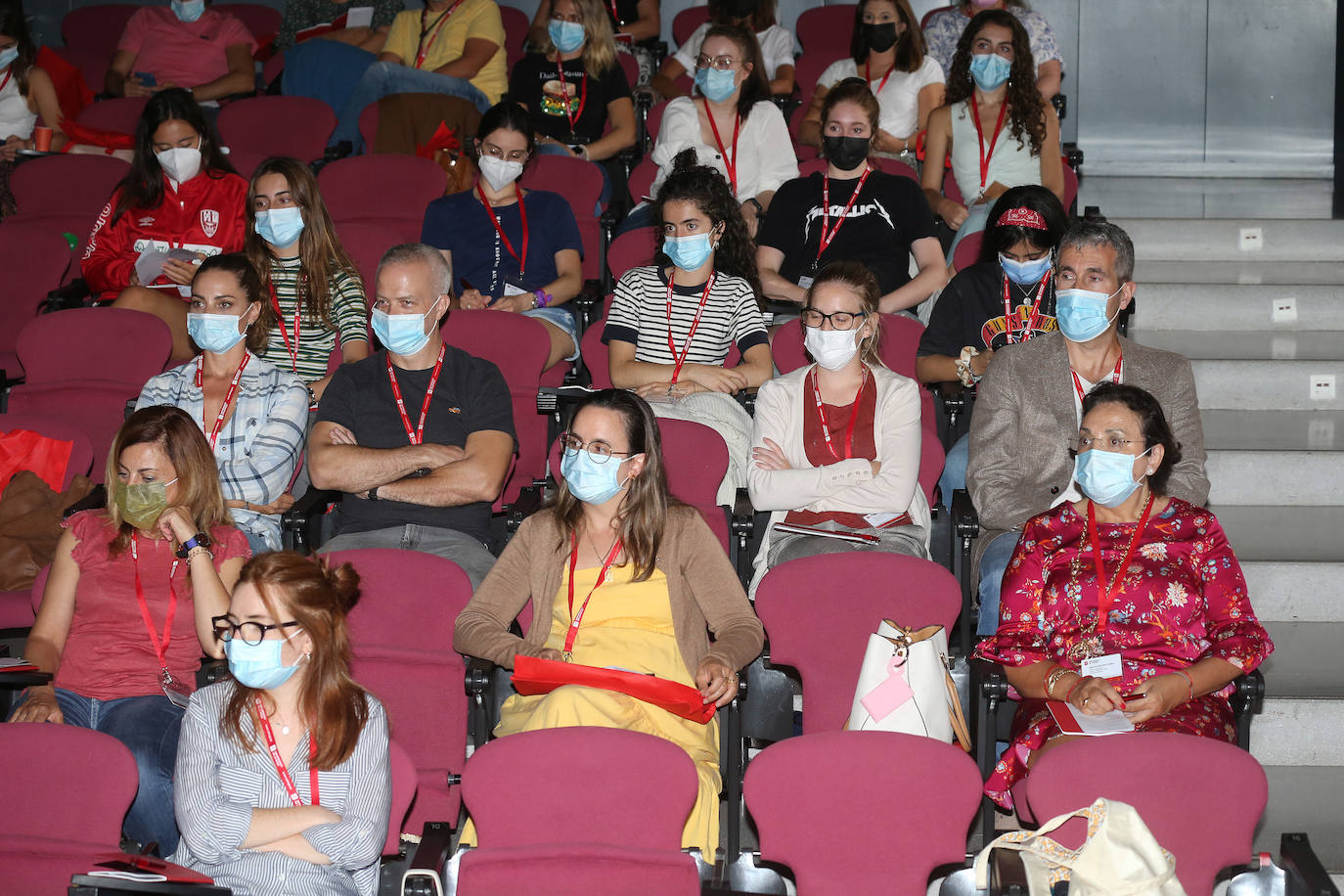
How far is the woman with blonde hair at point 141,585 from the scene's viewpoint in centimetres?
343

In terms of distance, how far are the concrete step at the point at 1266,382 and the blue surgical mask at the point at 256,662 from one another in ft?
12.0

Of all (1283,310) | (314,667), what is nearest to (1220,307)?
(1283,310)

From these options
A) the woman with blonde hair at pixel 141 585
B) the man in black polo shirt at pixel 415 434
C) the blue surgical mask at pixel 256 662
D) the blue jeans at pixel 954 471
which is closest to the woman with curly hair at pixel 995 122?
the blue jeans at pixel 954 471

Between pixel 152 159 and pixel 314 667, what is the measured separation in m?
3.17

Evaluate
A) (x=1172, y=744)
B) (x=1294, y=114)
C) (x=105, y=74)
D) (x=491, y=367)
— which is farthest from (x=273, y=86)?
(x=1172, y=744)

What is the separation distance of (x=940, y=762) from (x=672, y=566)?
3.22 ft

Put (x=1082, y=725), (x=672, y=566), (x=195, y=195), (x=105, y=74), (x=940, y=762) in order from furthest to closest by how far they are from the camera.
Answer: (x=105, y=74), (x=195, y=195), (x=672, y=566), (x=1082, y=725), (x=940, y=762)

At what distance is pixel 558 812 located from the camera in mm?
2783

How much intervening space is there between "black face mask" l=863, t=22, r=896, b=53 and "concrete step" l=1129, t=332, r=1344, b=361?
1.86 meters

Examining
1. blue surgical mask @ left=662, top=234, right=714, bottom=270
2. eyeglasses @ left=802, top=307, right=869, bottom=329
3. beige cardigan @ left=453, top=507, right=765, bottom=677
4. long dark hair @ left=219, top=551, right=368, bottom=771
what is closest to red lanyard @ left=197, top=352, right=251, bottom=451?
beige cardigan @ left=453, top=507, right=765, bottom=677

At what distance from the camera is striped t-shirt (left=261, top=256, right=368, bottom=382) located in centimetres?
472

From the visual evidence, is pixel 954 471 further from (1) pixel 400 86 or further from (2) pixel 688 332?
(1) pixel 400 86

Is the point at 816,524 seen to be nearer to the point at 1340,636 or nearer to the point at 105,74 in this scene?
the point at 1340,636

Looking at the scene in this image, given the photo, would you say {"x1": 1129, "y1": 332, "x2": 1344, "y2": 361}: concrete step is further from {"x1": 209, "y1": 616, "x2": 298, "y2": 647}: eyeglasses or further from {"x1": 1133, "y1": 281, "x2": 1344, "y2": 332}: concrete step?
{"x1": 209, "y1": 616, "x2": 298, "y2": 647}: eyeglasses
